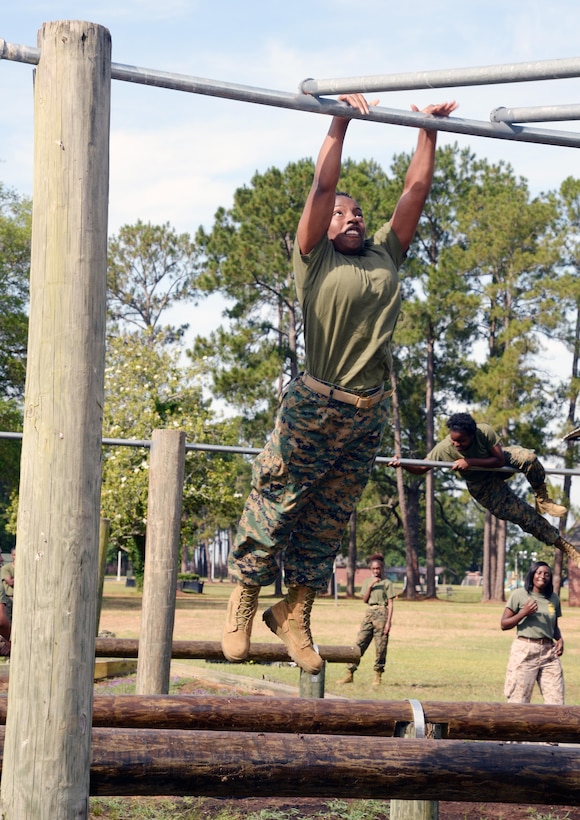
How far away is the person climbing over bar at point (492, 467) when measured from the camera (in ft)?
20.9

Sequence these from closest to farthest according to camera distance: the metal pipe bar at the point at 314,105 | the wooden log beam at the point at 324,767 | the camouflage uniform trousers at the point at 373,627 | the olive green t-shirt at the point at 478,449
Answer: the metal pipe bar at the point at 314,105 < the wooden log beam at the point at 324,767 < the olive green t-shirt at the point at 478,449 < the camouflage uniform trousers at the point at 373,627

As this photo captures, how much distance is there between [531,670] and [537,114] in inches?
303

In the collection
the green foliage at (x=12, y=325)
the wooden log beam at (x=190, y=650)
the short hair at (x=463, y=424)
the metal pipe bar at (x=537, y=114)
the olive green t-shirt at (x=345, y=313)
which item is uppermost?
the green foliage at (x=12, y=325)

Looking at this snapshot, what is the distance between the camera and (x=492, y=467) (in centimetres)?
639

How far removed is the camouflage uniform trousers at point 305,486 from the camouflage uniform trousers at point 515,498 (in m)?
2.27

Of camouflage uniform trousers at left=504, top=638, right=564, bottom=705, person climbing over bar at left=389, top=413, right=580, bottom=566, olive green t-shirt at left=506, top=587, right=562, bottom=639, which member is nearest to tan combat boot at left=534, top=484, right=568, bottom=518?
person climbing over bar at left=389, top=413, right=580, bottom=566

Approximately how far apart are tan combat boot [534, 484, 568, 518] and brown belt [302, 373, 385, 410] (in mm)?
3181

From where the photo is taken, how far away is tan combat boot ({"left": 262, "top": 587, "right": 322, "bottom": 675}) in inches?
176

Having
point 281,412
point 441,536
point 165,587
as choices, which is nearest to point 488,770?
point 281,412

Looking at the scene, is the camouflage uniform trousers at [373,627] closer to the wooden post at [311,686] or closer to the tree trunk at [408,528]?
the wooden post at [311,686]

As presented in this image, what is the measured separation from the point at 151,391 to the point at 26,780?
107 ft

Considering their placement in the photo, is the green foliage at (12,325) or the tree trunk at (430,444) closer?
the green foliage at (12,325)

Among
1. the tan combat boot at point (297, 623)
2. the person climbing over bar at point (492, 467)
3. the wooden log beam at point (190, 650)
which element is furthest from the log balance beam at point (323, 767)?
the wooden log beam at point (190, 650)

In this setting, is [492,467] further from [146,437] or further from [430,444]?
[430,444]
